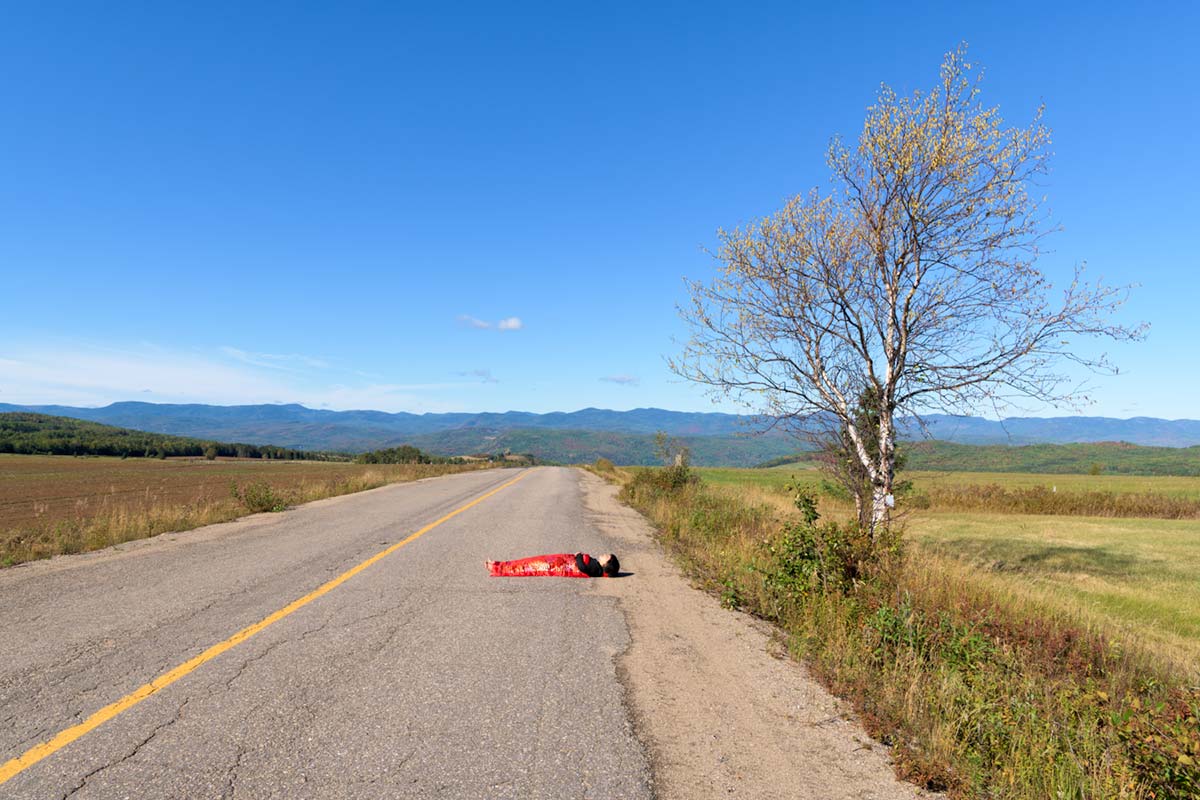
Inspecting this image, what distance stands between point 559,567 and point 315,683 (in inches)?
205

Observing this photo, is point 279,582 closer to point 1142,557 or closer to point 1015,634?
point 1015,634

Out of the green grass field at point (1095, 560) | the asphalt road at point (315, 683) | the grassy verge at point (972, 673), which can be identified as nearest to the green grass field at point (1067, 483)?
the green grass field at point (1095, 560)

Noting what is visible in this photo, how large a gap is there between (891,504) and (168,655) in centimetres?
973

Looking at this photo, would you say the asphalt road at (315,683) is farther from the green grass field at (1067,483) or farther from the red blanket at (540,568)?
the green grass field at (1067,483)

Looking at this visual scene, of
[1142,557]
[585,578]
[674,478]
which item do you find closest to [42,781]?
[585,578]

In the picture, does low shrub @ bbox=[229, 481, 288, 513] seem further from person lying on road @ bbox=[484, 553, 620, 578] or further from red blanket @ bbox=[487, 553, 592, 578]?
red blanket @ bbox=[487, 553, 592, 578]

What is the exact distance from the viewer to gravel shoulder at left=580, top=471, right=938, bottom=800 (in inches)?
139

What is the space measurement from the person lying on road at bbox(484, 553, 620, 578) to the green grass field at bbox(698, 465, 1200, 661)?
130 inches

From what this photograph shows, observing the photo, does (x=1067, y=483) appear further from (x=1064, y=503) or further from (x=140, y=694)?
(x=140, y=694)

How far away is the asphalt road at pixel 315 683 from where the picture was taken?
3.33 metres

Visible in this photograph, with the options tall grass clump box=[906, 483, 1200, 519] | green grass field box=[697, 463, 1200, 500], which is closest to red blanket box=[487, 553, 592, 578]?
green grass field box=[697, 463, 1200, 500]

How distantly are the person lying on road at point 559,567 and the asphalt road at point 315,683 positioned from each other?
351 mm

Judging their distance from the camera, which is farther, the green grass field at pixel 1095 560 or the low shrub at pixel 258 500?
the low shrub at pixel 258 500

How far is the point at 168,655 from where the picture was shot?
16.8 ft
